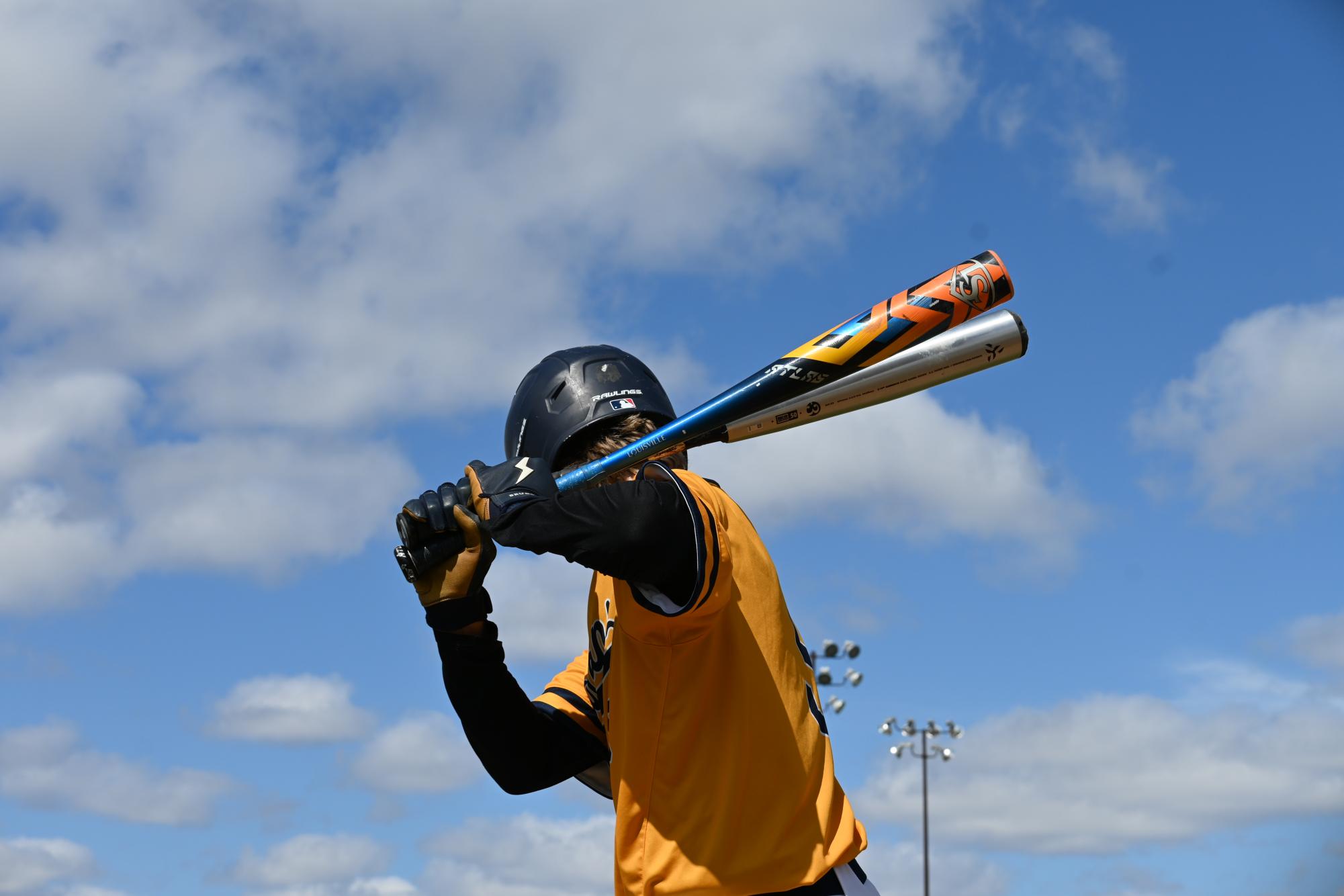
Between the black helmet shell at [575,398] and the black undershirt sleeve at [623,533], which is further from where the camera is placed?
the black helmet shell at [575,398]

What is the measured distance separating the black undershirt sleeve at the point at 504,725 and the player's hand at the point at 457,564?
0.63ft

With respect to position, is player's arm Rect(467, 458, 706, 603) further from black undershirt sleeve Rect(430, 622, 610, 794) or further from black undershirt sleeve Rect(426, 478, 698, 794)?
Result: black undershirt sleeve Rect(430, 622, 610, 794)

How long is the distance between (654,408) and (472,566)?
0.92 metres

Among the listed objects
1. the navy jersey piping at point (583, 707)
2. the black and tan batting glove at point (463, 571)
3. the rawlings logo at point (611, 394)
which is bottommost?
the navy jersey piping at point (583, 707)

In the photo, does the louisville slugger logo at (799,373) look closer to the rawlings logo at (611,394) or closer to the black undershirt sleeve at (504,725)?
the rawlings logo at (611,394)

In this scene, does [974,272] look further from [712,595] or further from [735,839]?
[735,839]

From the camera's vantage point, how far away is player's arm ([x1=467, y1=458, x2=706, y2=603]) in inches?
148

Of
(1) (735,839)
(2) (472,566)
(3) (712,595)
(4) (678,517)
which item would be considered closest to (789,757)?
(1) (735,839)

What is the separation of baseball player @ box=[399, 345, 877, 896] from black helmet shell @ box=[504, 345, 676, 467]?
1.48ft

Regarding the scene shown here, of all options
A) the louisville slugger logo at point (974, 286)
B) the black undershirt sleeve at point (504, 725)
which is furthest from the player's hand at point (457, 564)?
the louisville slugger logo at point (974, 286)

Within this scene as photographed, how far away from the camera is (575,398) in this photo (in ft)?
15.9

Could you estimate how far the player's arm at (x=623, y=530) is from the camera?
3756mm

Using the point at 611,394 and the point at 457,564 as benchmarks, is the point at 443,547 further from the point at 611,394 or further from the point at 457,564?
the point at 611,394

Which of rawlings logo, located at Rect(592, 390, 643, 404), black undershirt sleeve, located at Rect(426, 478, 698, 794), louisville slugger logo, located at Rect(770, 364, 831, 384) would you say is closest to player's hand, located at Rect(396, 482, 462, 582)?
black undershirt sleeve, located at Rect(426, 478, 698, 794)
